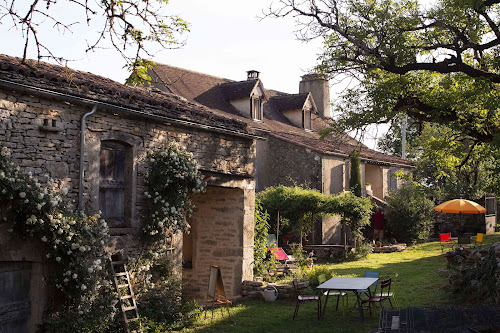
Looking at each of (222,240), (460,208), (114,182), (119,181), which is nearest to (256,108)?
(460,208)

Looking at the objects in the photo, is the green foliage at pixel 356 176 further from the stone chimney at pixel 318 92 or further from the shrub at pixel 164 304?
the shrub at pixel 164 304

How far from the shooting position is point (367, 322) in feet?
34.3

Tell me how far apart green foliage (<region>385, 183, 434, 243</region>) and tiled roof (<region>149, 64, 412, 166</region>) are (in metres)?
2.96

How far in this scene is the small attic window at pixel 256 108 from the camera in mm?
25403

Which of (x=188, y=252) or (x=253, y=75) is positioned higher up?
(x=253, y=75)

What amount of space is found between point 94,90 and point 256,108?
54.7 feet

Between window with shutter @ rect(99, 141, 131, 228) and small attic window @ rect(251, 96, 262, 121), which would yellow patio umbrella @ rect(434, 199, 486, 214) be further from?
window with shutter @ rect(99, 141, 131, 228)

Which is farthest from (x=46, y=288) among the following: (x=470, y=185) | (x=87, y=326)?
(x=470, y=185)

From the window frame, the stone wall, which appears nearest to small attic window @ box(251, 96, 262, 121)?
the stone wall

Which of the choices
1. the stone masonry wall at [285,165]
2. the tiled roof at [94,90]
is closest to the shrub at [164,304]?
the tiled roof at [94,90]

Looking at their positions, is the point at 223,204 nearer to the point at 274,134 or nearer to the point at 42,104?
the point at 42,104

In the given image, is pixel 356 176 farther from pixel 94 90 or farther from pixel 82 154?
pixel 82 154

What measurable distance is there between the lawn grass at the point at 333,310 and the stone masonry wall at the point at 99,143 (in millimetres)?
1582

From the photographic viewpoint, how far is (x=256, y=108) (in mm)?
25656
